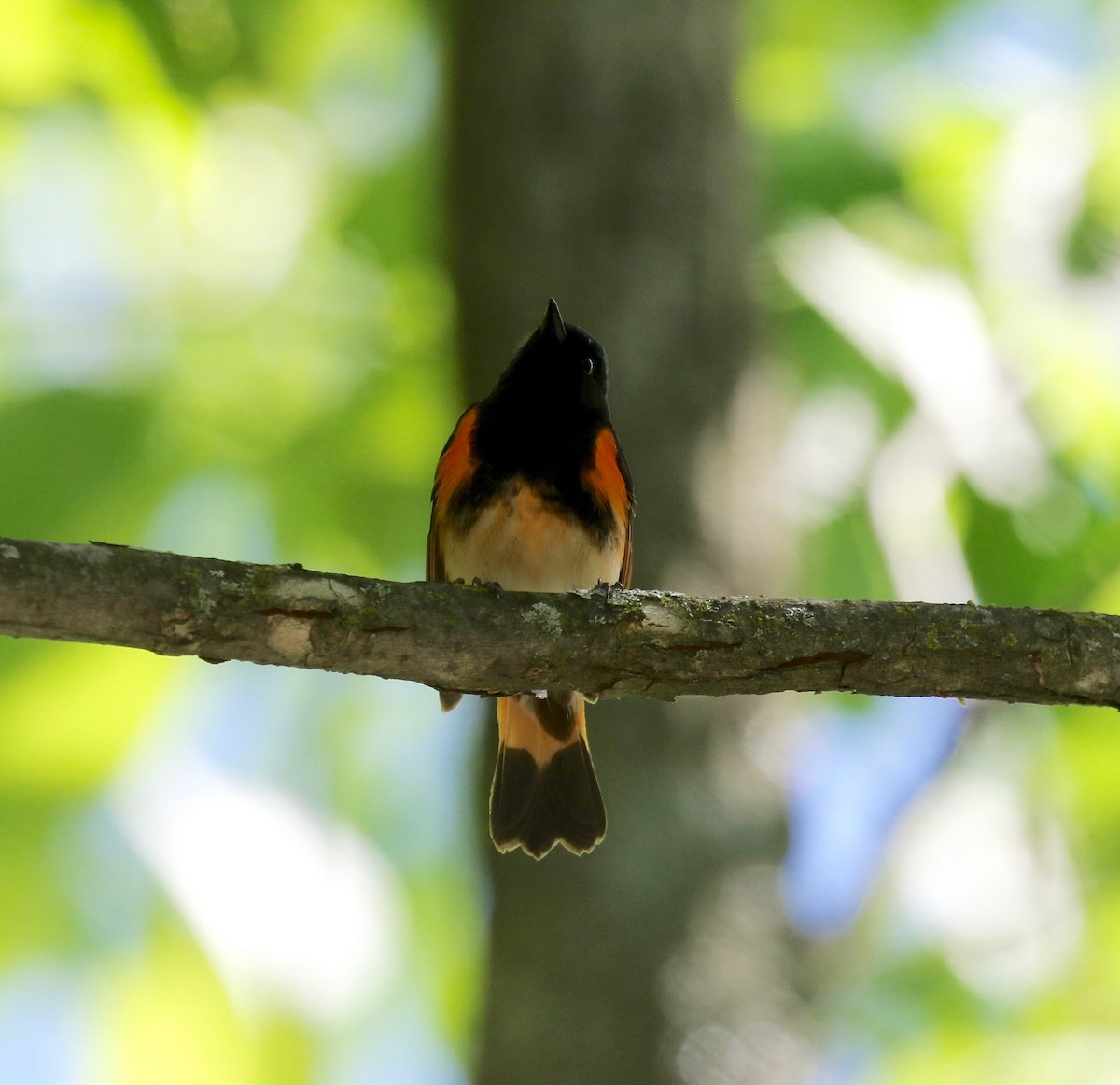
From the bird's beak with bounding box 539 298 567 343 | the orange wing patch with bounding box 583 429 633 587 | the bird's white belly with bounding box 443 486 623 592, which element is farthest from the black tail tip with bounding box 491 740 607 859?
the bird's beak with bounding box 539 298 567 343

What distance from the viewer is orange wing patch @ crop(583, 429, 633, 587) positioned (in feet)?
13.8

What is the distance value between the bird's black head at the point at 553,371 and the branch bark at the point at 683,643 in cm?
186

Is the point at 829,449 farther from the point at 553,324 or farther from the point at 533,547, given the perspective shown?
the point at 533,547

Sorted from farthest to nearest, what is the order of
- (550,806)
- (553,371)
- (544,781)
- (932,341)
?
(932,341) < (553,371) < (544,781) < (550,806)

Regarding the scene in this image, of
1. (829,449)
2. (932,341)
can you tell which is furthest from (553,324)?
(829,449)

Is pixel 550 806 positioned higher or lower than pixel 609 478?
lower

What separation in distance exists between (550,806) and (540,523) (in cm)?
85

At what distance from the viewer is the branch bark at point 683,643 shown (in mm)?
2412

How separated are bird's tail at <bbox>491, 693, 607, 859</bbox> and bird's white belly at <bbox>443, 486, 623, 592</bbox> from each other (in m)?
0.38

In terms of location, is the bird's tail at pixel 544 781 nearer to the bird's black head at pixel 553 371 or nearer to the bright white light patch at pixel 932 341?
the bird's black head at pixel 553 371

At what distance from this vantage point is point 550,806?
3.89 meters

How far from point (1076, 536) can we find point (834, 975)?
1.86 meters

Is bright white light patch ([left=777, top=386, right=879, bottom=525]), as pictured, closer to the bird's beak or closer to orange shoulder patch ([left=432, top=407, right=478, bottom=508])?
the bird's beak

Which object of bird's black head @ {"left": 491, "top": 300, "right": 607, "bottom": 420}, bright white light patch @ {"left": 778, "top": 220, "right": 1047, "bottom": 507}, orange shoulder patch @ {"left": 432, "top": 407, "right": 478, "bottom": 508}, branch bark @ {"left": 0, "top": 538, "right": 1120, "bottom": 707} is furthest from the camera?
bright white light patch @ {"left": 778, "top": 220, "right": 1047, "bottom": 507}
